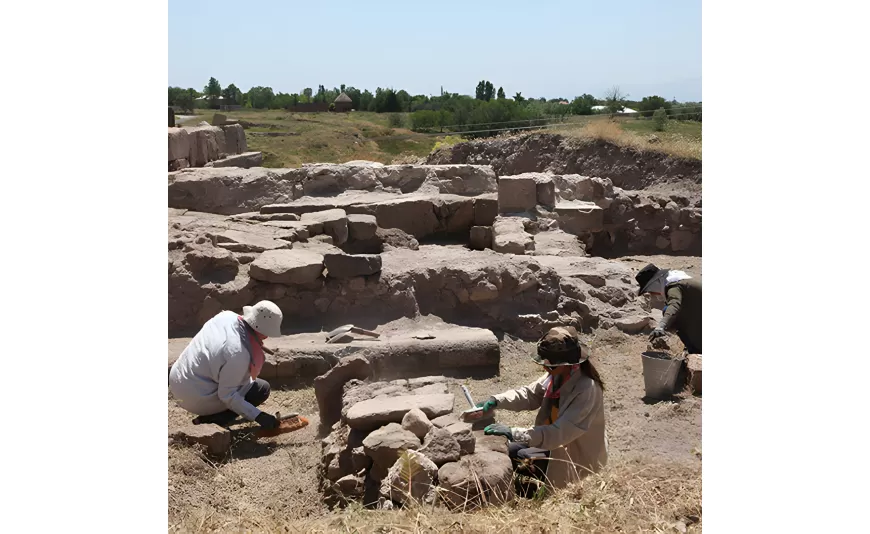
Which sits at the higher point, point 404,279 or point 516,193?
point 516,193

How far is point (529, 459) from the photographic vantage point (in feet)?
14.8

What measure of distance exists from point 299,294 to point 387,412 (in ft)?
12.2

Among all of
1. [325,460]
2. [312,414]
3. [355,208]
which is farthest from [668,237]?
[325,460]

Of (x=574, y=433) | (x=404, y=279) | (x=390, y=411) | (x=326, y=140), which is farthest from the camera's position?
(x=326, y=140)

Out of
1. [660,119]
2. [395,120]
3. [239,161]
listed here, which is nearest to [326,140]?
[395,120]

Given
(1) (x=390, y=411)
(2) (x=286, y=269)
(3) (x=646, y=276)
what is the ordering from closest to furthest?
(1) (x=390, y=411) → (3) (x=646, y=276) → (2) (x=286, y=269)

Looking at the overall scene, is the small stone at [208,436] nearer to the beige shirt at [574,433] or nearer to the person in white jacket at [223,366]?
the person in white jacket at [223,366]

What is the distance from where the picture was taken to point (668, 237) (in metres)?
15.6

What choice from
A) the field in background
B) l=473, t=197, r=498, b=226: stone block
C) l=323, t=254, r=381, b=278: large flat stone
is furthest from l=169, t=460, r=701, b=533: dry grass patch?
the field in background

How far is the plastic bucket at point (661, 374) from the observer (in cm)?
658

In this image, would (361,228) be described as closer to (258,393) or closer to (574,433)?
(258,393)

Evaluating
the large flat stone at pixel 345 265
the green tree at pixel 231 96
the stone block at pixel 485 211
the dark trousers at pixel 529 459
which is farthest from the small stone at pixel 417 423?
the green tree at pixel 231 96

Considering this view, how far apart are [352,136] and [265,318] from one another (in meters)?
17.1

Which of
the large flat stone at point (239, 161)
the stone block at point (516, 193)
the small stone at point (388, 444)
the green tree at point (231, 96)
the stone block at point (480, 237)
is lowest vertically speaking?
the small stone at point (388, 444)
